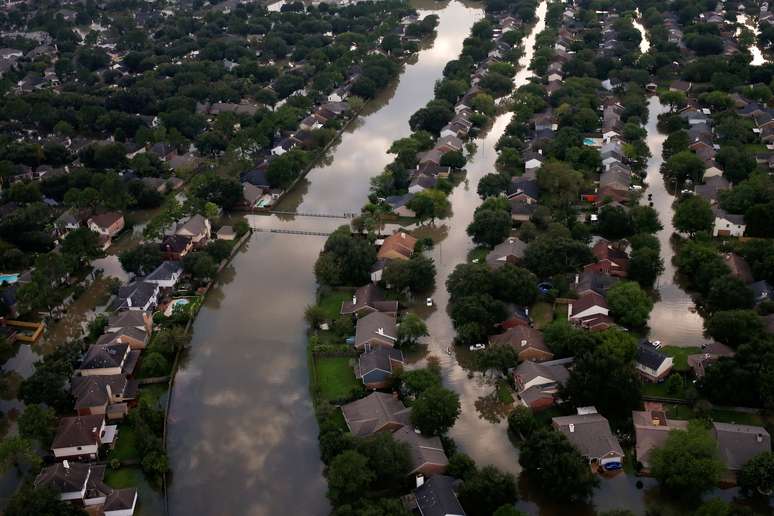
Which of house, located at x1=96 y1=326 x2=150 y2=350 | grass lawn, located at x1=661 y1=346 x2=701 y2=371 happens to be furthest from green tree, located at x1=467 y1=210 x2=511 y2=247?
house, located at x1=96 y1=326 x2=150 y2=350

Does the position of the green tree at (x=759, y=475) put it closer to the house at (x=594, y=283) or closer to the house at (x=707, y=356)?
the house at (x=707, y=356)

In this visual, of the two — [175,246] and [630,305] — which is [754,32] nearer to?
[630,305]

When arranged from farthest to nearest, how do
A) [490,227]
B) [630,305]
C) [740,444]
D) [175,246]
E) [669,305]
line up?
[175,246], [490,227], [669,305], [630,305], [740,444]

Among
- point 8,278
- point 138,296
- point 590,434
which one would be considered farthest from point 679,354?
point 8,278

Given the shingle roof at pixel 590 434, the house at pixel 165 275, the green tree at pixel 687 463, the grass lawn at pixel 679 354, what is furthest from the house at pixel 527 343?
the house at pixel 165 275

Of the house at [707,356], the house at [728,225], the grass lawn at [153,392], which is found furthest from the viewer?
the house at [728,225]
